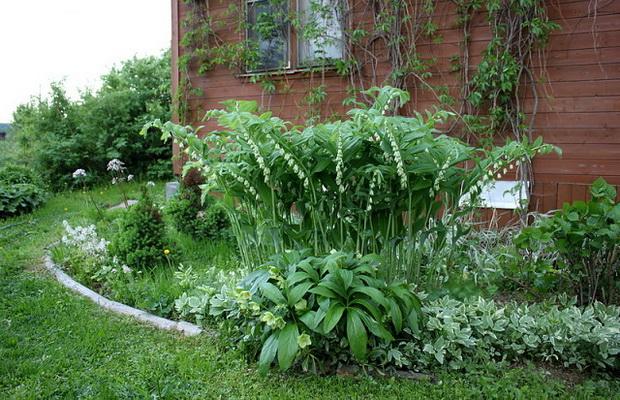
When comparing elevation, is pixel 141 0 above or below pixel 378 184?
above

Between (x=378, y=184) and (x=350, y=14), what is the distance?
12.1ft

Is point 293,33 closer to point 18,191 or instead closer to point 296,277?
point 296,277

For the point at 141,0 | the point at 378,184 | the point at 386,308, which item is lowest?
the point at 386,308

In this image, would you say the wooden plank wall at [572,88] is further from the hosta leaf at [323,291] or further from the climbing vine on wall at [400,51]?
the hosta leaf at [323,291]

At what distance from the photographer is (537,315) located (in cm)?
277

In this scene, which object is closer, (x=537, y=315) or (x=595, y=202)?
(x=537, y=315)

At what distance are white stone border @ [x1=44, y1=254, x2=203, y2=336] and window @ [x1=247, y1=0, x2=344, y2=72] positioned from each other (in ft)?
11.3

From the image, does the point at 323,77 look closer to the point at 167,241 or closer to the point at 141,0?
the point at 167,241

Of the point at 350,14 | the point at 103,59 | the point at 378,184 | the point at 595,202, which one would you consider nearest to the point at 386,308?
the point at 378,184

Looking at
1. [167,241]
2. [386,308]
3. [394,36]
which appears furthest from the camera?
[394,36]

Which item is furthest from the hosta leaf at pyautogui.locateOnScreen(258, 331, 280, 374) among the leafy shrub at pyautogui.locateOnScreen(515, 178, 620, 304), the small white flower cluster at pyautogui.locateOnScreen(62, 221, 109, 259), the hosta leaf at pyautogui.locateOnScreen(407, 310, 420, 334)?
the small white flower cluster at pyautogui.locateOnScreen(62, 221, 109, 259)

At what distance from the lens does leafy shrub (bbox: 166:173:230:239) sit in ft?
16.2

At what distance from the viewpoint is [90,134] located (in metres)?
9.87

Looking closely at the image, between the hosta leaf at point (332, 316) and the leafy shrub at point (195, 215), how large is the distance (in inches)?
104
